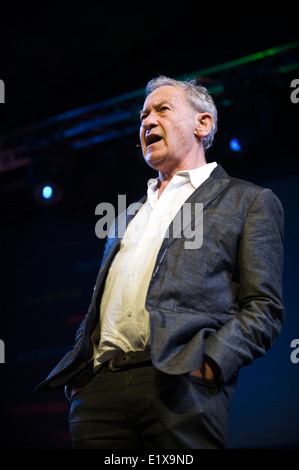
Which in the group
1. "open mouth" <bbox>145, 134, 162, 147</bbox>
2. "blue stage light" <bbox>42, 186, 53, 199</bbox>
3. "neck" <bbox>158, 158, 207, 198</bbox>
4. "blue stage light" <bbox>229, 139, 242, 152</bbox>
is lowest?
"neck" <bbox>158, 158, 207, 198</bbox>

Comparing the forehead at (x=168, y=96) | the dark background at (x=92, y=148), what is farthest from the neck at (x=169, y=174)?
the dark background at (x=92, y=148)

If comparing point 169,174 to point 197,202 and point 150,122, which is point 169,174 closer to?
point 150,122

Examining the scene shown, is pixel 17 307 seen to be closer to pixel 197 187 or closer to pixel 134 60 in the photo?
pixel 134 60

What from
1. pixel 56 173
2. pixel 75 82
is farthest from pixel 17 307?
pixel 75 82

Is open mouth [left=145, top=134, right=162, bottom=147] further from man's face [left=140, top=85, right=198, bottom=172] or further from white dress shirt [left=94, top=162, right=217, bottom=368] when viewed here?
white dress shirt [left=94, top=162, right=217, bottom=368]

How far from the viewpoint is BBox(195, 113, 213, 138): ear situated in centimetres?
227

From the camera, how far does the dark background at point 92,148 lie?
154 inches

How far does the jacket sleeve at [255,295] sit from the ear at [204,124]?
1.93 ft

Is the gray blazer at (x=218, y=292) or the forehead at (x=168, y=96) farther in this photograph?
the forehead at (x=168, y=96)

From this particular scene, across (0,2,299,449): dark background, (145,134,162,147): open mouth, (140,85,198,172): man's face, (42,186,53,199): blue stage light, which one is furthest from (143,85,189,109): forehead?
(42,186,53,199): blue stage light

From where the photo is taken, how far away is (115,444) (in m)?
1.55

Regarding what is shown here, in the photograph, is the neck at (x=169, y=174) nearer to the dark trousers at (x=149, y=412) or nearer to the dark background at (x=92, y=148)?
the dark trousers at (x=149, y=412)

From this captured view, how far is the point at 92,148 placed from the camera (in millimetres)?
5000

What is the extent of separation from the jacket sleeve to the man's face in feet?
1.65
